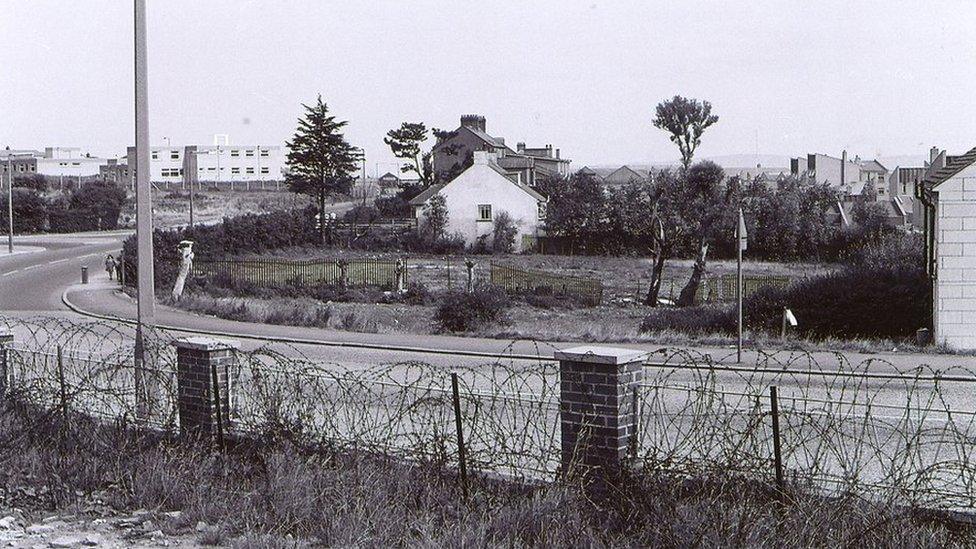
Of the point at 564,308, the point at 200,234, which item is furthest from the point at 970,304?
the point at 200,234

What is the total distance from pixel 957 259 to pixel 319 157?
53446 millimetres

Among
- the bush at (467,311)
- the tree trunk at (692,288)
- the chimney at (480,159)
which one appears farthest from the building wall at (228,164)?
the bush at (467,311)

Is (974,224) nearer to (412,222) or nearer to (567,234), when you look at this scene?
(567,234)

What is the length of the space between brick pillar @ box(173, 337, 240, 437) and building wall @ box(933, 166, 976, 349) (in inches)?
718

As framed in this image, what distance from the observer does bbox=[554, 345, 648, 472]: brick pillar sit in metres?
8.15

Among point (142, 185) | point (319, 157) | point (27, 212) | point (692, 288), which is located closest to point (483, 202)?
point (319, 157)

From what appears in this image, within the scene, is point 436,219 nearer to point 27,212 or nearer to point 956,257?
point 27,212

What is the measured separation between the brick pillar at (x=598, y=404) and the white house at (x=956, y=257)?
701 inches

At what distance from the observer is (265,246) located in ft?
190

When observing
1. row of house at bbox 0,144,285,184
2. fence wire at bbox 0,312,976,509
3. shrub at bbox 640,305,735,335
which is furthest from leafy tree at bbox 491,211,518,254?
row of house at bbox 0,144,285,184

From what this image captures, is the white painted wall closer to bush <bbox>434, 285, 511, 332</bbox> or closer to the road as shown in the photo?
the road

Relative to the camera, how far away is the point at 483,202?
65.4 meters

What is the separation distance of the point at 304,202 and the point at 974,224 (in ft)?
268

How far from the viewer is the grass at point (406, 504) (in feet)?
24.3
